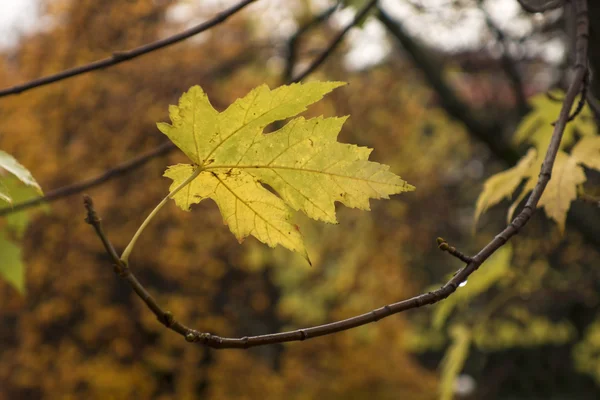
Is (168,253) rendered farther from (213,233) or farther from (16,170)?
(16,170)

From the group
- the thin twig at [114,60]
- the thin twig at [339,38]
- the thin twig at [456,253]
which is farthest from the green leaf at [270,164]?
the thin twig at [339,38]

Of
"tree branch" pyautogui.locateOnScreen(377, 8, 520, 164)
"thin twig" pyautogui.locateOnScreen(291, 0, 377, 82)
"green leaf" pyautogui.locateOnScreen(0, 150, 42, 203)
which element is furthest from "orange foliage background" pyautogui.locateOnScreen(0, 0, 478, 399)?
"green leaf" pyautogui.locateOnScreen(0, 150, 42, 203)

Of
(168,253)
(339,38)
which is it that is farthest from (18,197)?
(168,253)

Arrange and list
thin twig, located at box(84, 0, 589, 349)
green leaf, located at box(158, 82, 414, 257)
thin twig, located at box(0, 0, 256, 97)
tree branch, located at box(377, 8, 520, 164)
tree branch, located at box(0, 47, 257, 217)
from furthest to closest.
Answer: tree branch, located at box(377, 8, 520, 164) → tree branch, located at box(0, 47, 257, 217) → thin twig, located at box(0, 0, 256, 97) → green leaf, located at box(158, 82, 414, 257) → thin twig, located at box(84, 0, 589, 349)

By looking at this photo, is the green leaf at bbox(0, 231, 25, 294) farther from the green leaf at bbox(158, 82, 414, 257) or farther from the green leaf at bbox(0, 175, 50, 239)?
the green leaf at bbox(158, 82, 414, 257)

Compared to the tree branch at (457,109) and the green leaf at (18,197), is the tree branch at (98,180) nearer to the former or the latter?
the green leaf at (18,197)

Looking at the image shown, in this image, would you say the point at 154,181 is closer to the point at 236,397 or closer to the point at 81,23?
the point at 81,23
